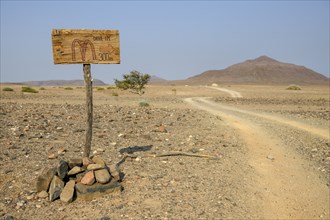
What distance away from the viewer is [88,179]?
6.00m

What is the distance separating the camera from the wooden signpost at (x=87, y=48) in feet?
21.5

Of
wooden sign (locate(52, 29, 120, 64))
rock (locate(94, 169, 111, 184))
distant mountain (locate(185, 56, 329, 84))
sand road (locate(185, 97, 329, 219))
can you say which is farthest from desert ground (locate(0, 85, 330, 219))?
distant mountain (locate(185, 56, 329, 84))

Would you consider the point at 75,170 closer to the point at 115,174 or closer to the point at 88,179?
the point at 88,179

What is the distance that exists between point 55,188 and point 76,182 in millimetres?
395

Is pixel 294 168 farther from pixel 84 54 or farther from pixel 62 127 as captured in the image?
pixel 62 127

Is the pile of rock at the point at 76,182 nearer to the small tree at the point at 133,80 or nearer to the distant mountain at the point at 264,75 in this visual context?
the small tree at the point at 133,80

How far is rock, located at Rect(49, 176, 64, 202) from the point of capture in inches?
230

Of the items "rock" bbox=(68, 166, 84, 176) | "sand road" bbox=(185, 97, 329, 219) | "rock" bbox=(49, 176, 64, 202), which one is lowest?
"sand road" bbox=(185, 97, 329, 219)

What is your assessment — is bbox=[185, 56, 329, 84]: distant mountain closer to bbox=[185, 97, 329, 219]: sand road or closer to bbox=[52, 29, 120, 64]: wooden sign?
bbox=[185, 97, 329, 219]: sand road

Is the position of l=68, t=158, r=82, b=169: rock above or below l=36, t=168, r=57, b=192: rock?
above

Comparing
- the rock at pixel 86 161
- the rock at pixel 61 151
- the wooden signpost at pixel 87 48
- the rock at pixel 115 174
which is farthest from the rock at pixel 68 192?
the rock at pixel 61 151

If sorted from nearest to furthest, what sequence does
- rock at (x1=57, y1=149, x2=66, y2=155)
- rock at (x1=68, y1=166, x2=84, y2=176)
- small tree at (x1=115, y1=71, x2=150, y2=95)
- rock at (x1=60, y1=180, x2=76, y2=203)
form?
rock at (x1=60, y1=180, x2=76, y2=203), rock at (x1=68, y1=166, x2=84, y2=176), rock at (x1=57, y1=149, x2=66, y2=155), small tree at (x1=115, y1=71, x2=150, y2=95)

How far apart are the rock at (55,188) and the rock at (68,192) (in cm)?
8

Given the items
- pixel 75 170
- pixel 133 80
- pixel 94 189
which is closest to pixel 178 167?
pixel 94 189
